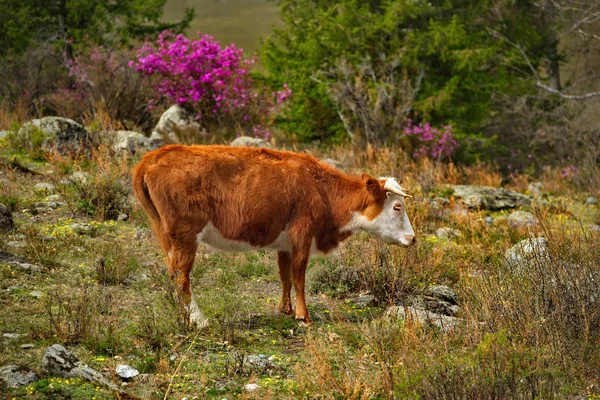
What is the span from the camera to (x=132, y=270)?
27.3ft

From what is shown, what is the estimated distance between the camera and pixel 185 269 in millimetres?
6762

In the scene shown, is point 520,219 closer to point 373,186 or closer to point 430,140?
point 373,186

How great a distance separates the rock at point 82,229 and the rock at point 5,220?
0.71 metres

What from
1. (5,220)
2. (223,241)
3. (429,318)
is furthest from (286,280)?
(5,220)

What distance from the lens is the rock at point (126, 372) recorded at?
5.36m

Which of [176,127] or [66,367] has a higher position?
[66,367]

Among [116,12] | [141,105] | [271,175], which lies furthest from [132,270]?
[116,12]

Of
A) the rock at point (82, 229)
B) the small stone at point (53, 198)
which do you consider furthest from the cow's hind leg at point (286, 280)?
the small stone at point (53, 198)

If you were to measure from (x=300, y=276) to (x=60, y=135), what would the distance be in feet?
25.8

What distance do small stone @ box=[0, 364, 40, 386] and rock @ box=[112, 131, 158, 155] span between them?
8.76 meters

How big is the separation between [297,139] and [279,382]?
15.3 metres

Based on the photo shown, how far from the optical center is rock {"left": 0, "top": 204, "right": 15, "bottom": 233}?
884 cm

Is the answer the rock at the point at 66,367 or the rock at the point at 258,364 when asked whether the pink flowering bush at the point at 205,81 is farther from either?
the rock at the point at 66,367

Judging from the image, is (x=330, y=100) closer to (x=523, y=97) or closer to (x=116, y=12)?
(x=523, y=97)
